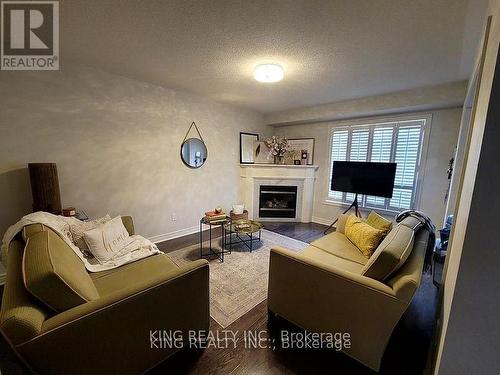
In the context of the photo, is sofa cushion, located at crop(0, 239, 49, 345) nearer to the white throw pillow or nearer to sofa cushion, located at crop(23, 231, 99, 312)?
sofa cushion, located at crop(23, 231, 99, 312)

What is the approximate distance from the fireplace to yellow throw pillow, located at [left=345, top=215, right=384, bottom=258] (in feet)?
7.26

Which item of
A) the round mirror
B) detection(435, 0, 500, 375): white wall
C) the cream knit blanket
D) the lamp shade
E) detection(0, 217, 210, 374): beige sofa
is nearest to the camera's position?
detection(435, 0, 500, 375): white wall

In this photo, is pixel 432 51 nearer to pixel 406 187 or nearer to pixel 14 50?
pixel 406 187

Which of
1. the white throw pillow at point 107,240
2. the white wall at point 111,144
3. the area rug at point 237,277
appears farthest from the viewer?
the white wall at point 111,144

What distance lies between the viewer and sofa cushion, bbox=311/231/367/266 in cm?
202

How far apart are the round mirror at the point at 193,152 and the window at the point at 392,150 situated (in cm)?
271

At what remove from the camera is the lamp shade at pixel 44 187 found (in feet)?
6.85

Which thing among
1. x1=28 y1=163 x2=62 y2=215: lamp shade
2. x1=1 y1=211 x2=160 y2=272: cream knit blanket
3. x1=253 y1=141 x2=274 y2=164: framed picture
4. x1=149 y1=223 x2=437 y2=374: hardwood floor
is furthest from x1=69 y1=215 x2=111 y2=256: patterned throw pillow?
x1=253 y1=141 x2=274 y2=164: framed picture

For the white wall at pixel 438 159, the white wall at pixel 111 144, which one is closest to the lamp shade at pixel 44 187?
the white wall at pixel 111 144

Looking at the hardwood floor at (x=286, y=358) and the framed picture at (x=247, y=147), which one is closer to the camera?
the hardwood floor at (x=286, y=358)

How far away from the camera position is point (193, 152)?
3.69 metres

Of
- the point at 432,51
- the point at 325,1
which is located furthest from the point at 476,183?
the point at 432,51

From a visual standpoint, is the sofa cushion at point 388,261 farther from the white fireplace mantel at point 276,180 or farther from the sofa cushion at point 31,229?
the white fireplace mantel at point 276,180

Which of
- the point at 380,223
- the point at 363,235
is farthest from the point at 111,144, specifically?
the point at 380,223
